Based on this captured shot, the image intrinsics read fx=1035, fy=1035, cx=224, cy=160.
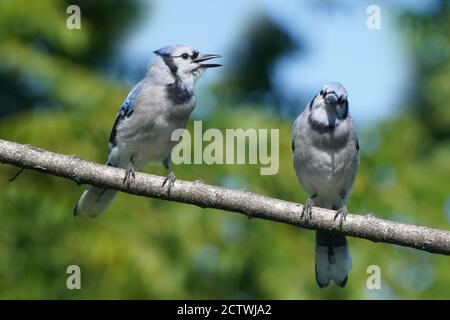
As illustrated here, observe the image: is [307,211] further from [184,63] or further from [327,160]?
[184,63]

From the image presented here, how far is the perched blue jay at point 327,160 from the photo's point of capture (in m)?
6.41

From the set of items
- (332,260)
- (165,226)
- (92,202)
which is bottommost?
(332,260)

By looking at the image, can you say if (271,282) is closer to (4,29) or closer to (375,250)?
(375,250)

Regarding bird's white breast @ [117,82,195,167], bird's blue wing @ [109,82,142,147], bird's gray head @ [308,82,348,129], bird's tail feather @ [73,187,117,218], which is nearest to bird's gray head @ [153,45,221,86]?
bird's white breast @ [117,82,195,167]

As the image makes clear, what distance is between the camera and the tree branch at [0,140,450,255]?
5184 millimetres

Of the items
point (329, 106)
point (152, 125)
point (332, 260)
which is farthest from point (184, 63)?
point (332, 260)

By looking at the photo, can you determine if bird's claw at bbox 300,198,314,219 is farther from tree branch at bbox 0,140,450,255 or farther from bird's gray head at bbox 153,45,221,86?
bird's gray head at bbox 153,45,221,86

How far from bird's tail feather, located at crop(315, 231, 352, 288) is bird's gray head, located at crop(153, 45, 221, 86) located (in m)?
1.32

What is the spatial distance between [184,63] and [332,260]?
1.57 metres

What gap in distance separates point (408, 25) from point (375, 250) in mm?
4144

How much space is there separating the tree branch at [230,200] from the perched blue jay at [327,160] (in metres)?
1.09

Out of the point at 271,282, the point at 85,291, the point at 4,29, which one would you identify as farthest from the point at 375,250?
the point at 4,29

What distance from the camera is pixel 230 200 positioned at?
17.3 feet

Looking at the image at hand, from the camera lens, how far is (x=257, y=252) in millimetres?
8102
